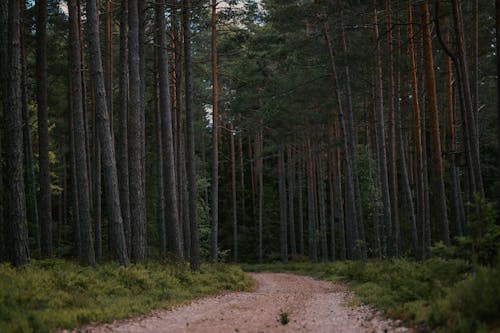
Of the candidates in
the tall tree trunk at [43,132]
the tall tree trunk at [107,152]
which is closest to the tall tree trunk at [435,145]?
the tall tree trunk at [107,152]

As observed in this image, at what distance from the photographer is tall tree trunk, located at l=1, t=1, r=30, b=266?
35.3ft

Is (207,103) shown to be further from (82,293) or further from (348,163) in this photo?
(82,293)

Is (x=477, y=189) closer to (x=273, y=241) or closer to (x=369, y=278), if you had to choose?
(x=369, y=278)

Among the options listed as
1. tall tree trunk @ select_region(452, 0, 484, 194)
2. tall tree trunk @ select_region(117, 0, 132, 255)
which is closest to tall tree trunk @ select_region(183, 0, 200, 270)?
tall tree trunk @ select_region(117, 0, 132, 255)

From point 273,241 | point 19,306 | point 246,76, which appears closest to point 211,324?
point 19,306

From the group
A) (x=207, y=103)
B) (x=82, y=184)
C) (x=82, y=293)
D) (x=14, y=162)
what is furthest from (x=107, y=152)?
(x=207, y=103)

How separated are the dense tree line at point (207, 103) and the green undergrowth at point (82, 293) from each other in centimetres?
121

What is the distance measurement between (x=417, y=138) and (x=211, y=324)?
1216 centimetres

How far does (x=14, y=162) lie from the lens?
430 inches

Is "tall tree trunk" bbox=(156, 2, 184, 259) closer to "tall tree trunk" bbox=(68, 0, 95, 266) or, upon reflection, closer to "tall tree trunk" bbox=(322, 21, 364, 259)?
"tall tree trunk" bbox=(68, 0, 95, 266)

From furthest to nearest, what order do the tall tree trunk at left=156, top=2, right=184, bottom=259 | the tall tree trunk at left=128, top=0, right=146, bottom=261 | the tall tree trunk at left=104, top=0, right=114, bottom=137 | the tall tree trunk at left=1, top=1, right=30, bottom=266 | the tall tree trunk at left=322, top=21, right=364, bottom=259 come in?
the tall tree trunk at left=322, top=21, right=364, bottom=259 → the tall tree trunk at left=104, top=0, right=114, bottom=137 → the tall tree trunk at left=156, top=2, right=184, bottom=259 → the tall tree trunk at left=128, top=0, right=146, bottom=261 → the tall tree trunk at left=1, top=1, right=30, bottom=266

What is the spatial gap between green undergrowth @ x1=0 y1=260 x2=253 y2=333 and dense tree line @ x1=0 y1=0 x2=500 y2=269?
1.21 metres

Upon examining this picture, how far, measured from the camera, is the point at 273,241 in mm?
47188

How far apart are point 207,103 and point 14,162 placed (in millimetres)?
16405
